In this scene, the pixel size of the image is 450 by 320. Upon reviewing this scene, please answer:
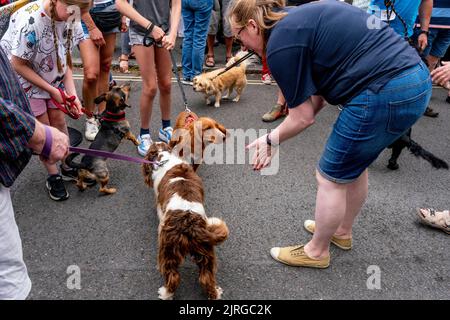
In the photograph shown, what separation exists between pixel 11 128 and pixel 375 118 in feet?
5.76

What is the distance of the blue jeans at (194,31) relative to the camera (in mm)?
5782

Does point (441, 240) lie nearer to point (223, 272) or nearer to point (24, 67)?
point (223, 272)

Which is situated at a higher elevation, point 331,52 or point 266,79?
point 331,52

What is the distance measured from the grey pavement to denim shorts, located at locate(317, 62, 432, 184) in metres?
0.96

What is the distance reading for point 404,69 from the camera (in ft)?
6.51

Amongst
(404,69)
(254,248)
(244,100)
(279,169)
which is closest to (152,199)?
(254,248)

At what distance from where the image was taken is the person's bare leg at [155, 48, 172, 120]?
3.84 m

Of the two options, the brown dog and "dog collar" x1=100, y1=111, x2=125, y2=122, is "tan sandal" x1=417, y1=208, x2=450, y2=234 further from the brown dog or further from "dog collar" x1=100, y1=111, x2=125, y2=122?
"dog collar" x1=100, y1=111, x2=125, y2=122

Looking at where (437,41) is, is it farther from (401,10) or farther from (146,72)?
(146,72)

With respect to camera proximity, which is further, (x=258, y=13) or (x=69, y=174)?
(x=69, y=174)

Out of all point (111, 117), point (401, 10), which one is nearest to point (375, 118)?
point (111, 117)

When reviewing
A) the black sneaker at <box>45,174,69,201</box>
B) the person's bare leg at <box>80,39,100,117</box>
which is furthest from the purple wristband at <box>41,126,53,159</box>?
the person's bare leg at <box>80,39,100,117</box>

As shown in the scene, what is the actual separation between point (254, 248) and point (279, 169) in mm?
1313

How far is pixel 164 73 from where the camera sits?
3.98 meters
